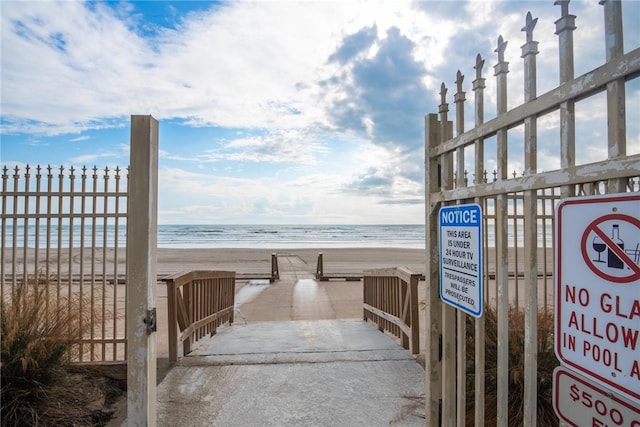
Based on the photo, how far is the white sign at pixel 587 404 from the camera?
3.80 feet

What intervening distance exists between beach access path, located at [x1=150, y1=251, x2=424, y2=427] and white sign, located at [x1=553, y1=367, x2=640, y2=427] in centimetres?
210

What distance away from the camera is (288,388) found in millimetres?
3824

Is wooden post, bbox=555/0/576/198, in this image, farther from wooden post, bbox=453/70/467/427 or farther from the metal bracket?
the metal bracket

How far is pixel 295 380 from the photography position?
401 cm

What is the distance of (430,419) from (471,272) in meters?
1.12

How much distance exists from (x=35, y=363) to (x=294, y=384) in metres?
2.19

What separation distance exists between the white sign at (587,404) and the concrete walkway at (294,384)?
210 centimetres

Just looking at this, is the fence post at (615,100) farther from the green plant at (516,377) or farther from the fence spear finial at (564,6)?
the green plant at (516,377)

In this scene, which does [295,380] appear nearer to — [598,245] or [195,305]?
[195,305]

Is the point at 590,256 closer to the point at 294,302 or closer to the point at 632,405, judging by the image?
the point at 632,405

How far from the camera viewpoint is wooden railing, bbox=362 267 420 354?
185 inches

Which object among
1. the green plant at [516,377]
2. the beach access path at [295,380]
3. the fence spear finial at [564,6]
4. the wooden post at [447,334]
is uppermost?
the fence spear finial at [564,6]

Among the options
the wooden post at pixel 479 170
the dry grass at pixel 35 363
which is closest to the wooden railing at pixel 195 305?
the dry grass at pixel 35 363

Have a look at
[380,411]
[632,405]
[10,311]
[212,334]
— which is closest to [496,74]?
[632,405]
